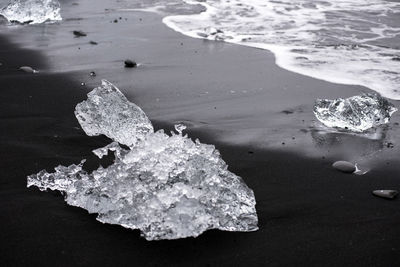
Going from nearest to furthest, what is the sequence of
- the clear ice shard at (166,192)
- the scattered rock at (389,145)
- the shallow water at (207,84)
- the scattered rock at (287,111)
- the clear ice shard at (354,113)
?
1. the clear ice shard at (166,192)
2. the scattered rock at (389,145)
3. the shallow water at (207,84)
4. the clear ice shard at (354,113)
5. the scattered rock at (287,111)

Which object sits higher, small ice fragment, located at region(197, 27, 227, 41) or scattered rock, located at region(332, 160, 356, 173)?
small ice fragment, located at region(197, 27, 227, 41)

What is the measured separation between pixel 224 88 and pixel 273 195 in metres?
Answer: 2.43

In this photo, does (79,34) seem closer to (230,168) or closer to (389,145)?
(230,168)

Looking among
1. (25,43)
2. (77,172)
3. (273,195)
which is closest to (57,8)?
(25,43)

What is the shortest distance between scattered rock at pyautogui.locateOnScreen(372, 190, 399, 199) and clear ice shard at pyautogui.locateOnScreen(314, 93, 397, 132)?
4.03 feet

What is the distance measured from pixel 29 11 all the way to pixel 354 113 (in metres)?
7.07

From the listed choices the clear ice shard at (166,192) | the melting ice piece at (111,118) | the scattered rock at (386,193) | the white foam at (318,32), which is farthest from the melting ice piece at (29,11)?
the scattered rock at (386,193)

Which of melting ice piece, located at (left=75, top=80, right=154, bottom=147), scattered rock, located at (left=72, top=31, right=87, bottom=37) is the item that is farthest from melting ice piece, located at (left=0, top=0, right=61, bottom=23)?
melting ice piece, located at (left=75, top=80, right=154, bottom=147)

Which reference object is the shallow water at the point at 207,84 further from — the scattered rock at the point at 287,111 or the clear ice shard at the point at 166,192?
the clear ice shard at the point at 166,192

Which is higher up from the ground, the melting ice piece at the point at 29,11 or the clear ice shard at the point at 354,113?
the melting ice piece at the point at 29,11

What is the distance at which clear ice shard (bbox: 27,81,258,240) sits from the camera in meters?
2.48

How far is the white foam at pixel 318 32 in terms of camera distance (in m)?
6.06

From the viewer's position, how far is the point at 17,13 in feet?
28.7

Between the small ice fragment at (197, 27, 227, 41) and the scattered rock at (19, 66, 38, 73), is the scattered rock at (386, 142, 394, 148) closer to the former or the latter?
the scattered rock at (19, 66, 38, 73)
